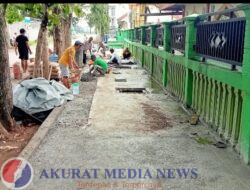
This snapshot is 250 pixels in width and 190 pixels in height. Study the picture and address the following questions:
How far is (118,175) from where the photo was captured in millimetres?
3354

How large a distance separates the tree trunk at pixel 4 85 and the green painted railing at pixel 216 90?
351 centimetres

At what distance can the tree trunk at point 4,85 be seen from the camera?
5801 mm

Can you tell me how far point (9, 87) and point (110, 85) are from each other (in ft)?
12.7

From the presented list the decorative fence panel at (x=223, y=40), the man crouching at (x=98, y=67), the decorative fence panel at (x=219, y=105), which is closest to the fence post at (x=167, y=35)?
the decorative fence panel at (x=223, y=40)

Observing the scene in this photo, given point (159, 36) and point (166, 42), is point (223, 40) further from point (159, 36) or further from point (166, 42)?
point (159, 36)

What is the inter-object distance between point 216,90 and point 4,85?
154 inches

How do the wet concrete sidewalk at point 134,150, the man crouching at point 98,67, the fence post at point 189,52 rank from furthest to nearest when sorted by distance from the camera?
1. the man crouching at point 98,67
2. the fence post at point 189,52
3. the wet concrete sidewalk at point 134,150

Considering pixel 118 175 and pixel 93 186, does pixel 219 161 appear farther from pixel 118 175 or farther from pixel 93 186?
pixel 93 186

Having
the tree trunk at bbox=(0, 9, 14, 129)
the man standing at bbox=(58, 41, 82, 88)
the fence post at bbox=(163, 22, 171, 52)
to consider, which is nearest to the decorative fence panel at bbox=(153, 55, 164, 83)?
the fence post at bbox=(163, 22, 171, 52)

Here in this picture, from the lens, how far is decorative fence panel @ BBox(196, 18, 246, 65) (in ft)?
13.2

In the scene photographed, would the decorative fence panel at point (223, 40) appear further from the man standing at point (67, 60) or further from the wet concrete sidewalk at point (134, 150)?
the man standing at point (67, 60)

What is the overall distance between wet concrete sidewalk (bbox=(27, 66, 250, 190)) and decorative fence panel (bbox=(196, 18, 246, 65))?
120cm

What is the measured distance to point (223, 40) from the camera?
15.0 feet

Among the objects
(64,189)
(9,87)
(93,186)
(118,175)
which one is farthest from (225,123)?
(9,87)
